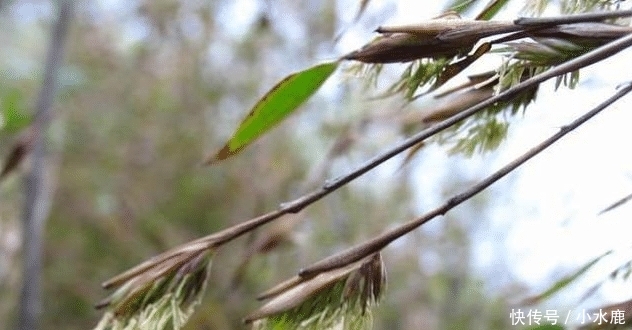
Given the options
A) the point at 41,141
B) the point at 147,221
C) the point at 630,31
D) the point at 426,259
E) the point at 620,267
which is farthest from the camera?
the point at 426,259

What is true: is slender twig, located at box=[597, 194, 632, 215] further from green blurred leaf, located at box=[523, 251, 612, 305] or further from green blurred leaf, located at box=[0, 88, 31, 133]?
green blurred leaf, located at box=[0, 88, 31, 133]

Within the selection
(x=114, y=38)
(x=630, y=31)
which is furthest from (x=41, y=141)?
(x=114, y=38)

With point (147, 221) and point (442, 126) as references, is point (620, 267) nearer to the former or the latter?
point (442, 126)

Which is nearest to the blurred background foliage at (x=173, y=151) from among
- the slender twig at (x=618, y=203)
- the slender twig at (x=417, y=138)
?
the slender twig at (x=618, y=203)

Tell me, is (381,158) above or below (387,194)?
above

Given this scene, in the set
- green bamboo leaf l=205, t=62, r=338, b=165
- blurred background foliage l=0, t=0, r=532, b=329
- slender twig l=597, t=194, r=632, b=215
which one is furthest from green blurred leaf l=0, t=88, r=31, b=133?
blurred background foliage l=0, t=0, r=532, b=329

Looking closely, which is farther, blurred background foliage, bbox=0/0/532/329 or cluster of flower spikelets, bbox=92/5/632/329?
blurred background foliage, bbox=0/0/532/329
